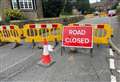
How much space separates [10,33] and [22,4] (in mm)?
11689

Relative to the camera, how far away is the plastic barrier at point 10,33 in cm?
1005

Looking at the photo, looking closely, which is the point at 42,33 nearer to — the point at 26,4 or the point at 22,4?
the point at 26,4

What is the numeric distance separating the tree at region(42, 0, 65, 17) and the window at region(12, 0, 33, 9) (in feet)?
16.8

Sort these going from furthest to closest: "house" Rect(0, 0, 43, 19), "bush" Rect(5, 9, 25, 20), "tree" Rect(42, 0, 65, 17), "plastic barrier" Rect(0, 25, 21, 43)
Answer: "tree" Rect(42, 0, 65, 17) → "house" Rect(0, 0, 43, 19) → "bush" Rect(5, 9, 25, 20) → "plastic barrier" Rect(0, 25, 21, 43)

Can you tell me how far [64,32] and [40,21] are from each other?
30.9ft

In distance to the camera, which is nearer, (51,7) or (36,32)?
(36,32)

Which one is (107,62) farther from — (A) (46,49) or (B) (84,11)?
(B) (84,11)

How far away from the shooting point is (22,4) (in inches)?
838

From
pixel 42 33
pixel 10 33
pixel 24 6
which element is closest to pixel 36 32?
pixel 42 33

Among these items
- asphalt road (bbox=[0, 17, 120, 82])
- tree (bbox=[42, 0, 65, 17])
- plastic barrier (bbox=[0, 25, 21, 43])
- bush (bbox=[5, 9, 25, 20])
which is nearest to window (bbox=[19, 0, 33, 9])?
bush (bbox=[5, 9, 25, 20])

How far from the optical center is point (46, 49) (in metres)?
6.75

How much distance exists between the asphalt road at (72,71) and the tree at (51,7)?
19.5 meters

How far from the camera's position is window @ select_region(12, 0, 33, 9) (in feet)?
69.3

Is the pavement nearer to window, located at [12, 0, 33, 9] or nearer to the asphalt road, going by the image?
the asphalt road
